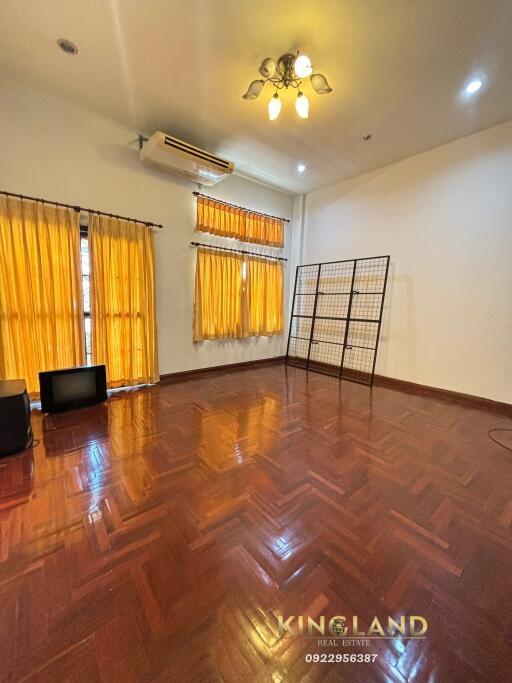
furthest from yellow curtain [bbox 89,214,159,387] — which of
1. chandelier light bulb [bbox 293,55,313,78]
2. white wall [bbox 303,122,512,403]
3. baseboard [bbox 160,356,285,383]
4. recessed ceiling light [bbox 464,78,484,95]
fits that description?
recessed ceiling light [bbox 464,78,484,95]

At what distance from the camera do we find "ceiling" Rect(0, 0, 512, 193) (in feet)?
6.24

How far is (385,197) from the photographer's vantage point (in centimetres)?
407

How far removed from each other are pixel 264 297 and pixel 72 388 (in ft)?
10.3

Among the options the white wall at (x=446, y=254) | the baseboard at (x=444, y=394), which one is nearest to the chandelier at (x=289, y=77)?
the white wall at (x=446, y=254)

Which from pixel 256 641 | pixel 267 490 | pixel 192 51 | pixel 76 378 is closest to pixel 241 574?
pixel 256 641

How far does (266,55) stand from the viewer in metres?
2.23

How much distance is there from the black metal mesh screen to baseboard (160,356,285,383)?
34 cm

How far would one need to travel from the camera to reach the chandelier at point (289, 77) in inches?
85.0

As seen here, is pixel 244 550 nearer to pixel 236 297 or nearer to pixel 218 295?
pixel 218 295

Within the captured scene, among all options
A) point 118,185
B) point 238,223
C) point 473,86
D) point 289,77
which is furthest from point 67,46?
point 473,86

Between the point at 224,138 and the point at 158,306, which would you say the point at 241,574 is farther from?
the point at 224,138

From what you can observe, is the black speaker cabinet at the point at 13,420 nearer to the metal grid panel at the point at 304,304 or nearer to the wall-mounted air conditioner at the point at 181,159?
the wall-mounted air conditioner at the point at 181,159

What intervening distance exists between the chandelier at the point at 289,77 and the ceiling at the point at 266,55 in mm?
81

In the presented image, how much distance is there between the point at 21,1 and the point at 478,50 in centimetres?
333
